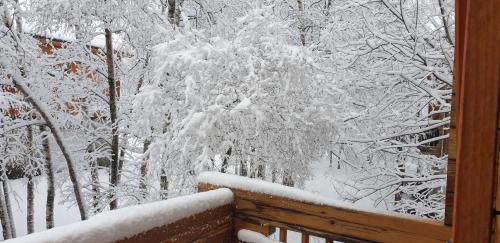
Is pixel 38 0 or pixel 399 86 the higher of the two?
pixel 38 0

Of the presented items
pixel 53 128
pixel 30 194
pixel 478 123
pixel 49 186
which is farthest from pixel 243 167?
pixel 30 194

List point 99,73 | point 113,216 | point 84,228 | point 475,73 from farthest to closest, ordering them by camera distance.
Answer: point 99,73
point 113,216
point 84,228
point 475,73

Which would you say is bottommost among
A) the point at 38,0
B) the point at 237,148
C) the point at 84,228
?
the point at 237,148

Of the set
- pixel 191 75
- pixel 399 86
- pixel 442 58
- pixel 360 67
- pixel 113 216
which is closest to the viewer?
pixel 113 216

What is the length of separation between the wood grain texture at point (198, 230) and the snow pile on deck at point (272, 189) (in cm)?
13

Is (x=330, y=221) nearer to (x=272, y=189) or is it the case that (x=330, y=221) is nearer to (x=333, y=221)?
(x=333, y=221)

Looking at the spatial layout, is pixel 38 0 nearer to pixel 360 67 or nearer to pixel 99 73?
pixel 99 73

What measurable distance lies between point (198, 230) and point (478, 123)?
1449 millimetres

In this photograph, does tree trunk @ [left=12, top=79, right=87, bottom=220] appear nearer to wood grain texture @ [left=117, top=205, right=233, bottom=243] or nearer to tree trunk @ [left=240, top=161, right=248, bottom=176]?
tree trunk @ [left=240, top=161, right=248, bottom=176]

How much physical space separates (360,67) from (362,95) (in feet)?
5.02

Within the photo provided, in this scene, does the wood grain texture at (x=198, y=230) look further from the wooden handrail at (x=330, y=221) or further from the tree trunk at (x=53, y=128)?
the tree trunk at (x=53, y=128)

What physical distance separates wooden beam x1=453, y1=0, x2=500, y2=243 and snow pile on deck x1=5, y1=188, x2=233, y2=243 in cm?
107

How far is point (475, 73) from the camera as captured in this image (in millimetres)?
536

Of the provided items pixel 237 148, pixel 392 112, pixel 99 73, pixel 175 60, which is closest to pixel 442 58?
pixel 392 112
